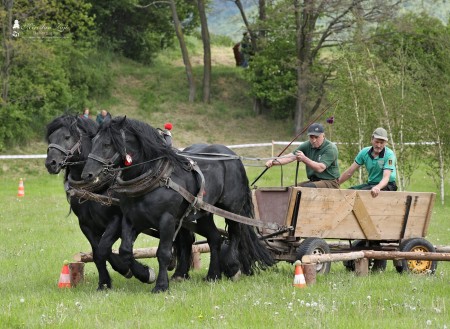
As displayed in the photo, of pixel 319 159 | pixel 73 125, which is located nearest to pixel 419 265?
pixel 319 159

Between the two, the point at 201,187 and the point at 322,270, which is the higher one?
the point at 201,187

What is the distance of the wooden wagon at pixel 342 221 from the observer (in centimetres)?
1107

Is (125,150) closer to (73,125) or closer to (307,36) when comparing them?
(73,125)

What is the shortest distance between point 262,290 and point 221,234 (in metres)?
2.22

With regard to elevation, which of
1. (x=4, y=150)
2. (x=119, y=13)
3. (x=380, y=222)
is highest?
(x=119, y=13)

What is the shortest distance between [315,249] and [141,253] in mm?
2151

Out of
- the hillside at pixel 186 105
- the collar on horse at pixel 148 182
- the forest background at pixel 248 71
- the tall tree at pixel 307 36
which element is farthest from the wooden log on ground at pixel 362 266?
the hillside at pixel 186 105

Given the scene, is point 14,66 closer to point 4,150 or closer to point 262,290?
point 4,150

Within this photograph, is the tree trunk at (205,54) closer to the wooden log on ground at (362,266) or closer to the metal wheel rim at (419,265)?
the metal wheel rim at (419,265)

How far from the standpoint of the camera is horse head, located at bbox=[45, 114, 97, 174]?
10297mm

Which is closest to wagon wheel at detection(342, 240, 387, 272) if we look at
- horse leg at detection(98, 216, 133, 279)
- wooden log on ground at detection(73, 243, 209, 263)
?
wooden log on ground at detection(73, 243, 209, 263)

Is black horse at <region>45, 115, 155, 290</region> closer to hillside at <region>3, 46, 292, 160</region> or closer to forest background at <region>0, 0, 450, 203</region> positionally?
forest background at <region>0, 0, 450, 203</region>

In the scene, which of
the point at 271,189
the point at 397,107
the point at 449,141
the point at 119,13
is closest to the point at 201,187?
the point at 271,189

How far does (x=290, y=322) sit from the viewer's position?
7.69 metres
